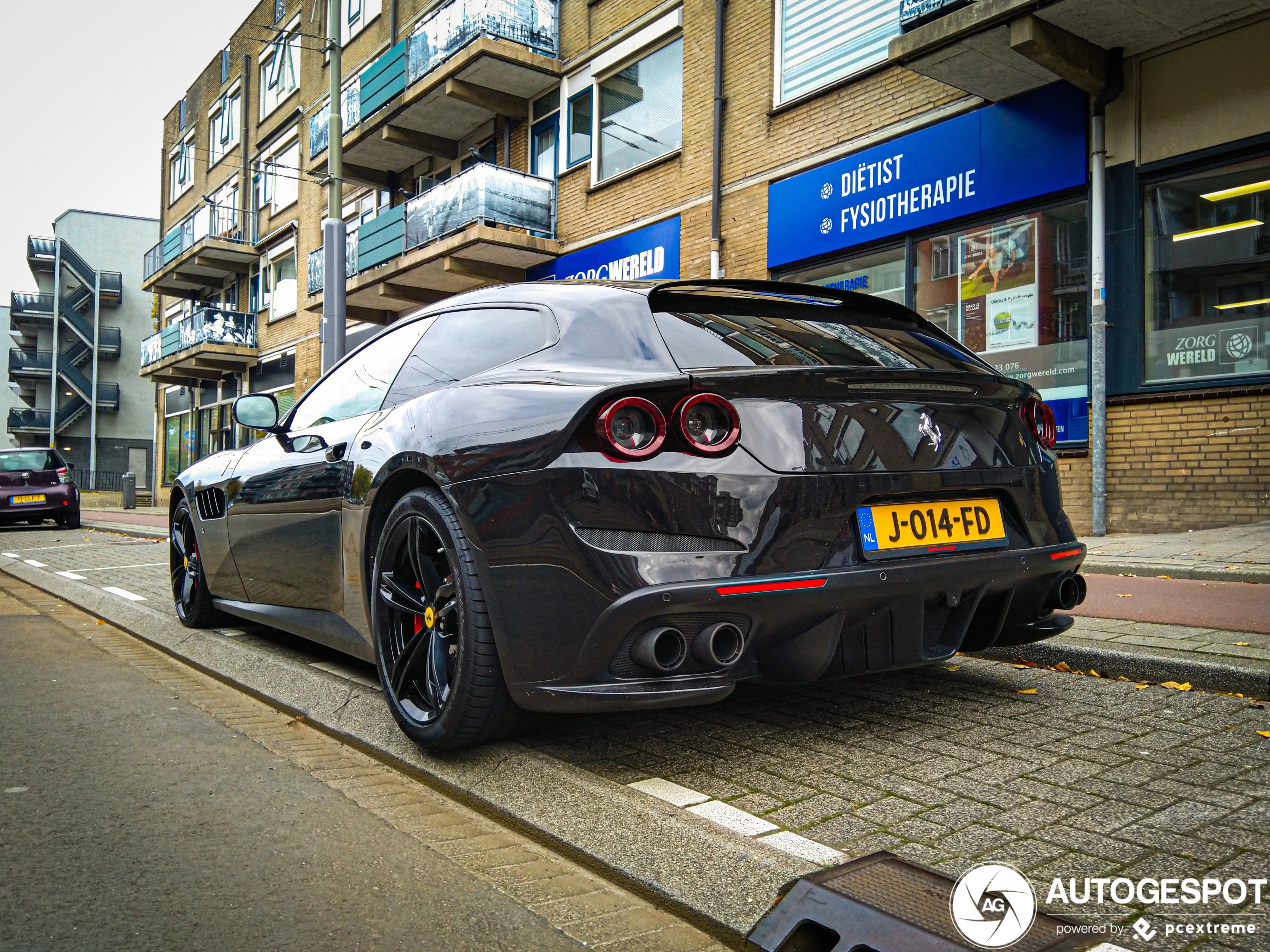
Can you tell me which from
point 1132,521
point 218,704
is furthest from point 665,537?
point 1132,521

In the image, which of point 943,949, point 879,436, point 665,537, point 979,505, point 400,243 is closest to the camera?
point 943,949

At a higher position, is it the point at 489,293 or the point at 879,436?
the point at 489,293

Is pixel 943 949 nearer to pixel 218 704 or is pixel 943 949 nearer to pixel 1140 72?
pixel 218 704

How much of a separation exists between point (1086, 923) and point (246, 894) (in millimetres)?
1712

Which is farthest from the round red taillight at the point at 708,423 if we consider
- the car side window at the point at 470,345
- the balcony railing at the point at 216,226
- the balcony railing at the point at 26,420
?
the balcony railing at the point at 26,420

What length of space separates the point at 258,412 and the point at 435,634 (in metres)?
2.08

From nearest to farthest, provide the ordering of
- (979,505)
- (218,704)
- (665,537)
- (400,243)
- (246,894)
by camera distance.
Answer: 1. (246,894)
2. (665,537)
3. (979,505)
4. (218,704)
5. (400,243)

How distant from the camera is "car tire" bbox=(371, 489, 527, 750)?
2926 mm

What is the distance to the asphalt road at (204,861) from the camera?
6.81ft

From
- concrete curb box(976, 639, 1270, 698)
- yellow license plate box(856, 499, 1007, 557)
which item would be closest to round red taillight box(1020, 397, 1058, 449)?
yellow license plate box(856, 499, 1007, 557)

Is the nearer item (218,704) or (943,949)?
(943,949)

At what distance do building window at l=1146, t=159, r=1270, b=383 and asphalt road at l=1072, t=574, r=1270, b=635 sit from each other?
2.95m

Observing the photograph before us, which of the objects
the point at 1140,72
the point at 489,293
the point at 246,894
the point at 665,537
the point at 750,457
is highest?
the point at 1140,72

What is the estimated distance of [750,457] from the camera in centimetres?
272
